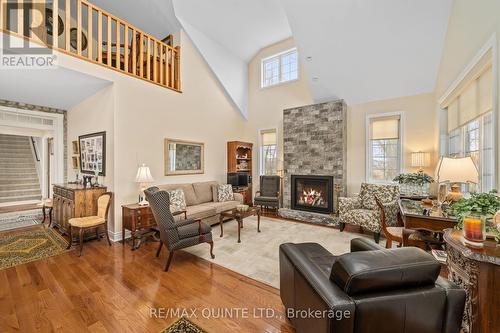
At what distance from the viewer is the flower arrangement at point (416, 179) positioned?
4113 mm

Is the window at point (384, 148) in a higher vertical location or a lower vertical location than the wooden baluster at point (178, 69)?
lower

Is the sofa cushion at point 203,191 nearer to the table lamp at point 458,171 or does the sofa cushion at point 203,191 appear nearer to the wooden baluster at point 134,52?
the wooden baluster at point 134,52

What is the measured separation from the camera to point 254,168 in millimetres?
6887

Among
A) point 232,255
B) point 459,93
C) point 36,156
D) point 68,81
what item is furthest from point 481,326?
point 36,156

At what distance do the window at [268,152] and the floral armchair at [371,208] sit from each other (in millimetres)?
2665

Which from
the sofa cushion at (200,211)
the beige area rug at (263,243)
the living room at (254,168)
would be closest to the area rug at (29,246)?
the living room at (254,168)

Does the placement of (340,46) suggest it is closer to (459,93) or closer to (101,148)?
(459,93)

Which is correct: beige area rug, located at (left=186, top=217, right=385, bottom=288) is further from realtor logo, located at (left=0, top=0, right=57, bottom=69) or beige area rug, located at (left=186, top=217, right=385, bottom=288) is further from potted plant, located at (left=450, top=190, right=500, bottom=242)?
realtor logo, located at (left=0, top=0, right=57, bottom=69)

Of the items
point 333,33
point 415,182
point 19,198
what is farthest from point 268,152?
point 19,198

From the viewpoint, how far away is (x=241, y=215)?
3914 millimetres

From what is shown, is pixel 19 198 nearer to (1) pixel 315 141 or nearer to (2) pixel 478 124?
(1) pixel 315 141

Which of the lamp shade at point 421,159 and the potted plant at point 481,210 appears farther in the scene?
the lamp shade at point 421,159

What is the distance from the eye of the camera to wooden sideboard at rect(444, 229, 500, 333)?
1.26 m

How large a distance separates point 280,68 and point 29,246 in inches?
272
